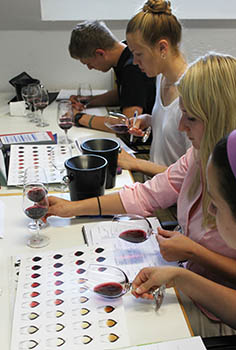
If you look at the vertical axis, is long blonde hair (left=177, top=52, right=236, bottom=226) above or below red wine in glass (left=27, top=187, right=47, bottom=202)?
above

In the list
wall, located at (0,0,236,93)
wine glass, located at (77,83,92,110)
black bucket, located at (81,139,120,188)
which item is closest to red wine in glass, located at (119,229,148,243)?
black bucket, located at (81,139,120,188)

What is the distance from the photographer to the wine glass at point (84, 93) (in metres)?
2.57

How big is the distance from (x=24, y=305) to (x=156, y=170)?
999 millimetres

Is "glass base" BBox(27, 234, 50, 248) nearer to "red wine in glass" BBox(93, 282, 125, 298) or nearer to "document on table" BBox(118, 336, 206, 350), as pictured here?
"red wine in glass" BBox(93, 282, 125, 298)

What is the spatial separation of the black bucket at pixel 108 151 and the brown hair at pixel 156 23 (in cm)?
54

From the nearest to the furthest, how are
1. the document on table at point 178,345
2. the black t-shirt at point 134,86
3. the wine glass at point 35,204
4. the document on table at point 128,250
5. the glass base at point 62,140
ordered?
the document on table at point 178,345
the document on table at point 128,250
the wine glass at point 35,204
the glass base at point 62,140
the black t-shirt at point 134,86

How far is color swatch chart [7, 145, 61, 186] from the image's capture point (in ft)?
5.47

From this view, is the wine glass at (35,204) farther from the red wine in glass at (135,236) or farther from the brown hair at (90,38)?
the brown hair at (90,38)

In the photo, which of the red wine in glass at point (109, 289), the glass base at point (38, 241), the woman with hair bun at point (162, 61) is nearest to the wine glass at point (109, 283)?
the red wine in glass at point (109, 289)

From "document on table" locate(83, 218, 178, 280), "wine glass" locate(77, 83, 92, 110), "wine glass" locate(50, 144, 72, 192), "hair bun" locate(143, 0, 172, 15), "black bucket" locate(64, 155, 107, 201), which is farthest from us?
"wine glass" locate(77, 83, 92, 110)

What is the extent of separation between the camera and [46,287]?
106cm

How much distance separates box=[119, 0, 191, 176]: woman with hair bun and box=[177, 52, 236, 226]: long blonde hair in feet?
1.77

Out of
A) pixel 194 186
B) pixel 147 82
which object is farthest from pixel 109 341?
pixel 147 82

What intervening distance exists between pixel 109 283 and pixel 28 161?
0.94m
